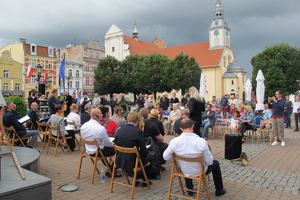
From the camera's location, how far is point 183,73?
136ft

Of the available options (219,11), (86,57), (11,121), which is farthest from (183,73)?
(11,121)

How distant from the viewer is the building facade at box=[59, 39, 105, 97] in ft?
191

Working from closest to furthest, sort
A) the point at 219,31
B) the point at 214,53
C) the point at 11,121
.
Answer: the point at 11,121, the point at 214,53, the point at 219,31

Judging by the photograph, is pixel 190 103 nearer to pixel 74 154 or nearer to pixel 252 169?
pixel 252 169

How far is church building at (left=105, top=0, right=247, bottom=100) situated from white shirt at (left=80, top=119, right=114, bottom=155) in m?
54.6

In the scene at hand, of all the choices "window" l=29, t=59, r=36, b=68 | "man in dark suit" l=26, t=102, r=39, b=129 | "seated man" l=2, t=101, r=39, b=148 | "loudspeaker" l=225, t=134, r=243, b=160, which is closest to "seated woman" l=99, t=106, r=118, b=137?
"seated man" l=2, t=101, r=39, b=148

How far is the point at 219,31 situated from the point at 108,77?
34322mm

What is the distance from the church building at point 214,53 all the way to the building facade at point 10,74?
22.3 metres

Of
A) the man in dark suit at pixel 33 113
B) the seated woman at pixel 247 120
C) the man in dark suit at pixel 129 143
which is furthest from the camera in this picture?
the seated woman at pixel 247 120

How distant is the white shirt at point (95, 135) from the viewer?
4.86 m

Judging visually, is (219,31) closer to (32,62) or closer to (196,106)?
(32,62)

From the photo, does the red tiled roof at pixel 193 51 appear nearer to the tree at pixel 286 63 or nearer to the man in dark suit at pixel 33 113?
the tree at pixel 286 63

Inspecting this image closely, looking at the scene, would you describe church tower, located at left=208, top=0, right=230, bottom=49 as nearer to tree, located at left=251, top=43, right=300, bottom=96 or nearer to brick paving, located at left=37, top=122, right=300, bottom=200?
tree, located at left=251, top=43, right=300, bottom=96

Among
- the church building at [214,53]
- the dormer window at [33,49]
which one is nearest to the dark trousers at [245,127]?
the church building at [214,53]
